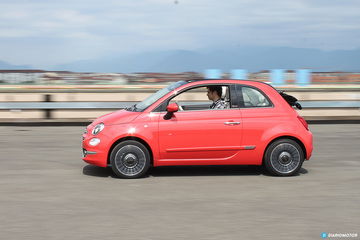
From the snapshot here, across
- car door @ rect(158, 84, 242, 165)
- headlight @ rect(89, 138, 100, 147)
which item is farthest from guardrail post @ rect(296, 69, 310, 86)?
headlight @ rect(89, 138, 100, 147)

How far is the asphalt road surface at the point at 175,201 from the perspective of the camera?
5.47 m

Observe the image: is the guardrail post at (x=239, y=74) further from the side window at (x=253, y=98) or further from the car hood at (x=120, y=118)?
the car hood at (x=120, y=118)

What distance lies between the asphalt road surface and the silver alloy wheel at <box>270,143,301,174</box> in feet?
0.61

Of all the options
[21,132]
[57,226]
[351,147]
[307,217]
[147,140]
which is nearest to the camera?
[57,226]

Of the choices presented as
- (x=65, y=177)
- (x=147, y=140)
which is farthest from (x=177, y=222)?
(x=65, y=177)

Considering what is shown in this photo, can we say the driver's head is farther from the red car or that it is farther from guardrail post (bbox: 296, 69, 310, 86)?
guardrail post (bbox: 296, 69, 310, 86)

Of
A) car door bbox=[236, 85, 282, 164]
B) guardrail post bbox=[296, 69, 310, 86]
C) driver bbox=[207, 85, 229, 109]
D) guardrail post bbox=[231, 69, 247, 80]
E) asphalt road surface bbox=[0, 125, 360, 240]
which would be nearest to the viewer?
asphalt road surface bbox=[0, 125, 360, 240]

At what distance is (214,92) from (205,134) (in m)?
0.74

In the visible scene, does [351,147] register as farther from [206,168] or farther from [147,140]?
[147,140]

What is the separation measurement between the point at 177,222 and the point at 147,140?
8.11 feet

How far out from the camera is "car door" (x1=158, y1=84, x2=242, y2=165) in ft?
26.6

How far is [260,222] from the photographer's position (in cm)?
577

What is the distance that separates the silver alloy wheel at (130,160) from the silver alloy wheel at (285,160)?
6.54 feet

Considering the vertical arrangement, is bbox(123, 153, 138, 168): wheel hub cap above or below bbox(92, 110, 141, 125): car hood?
below
